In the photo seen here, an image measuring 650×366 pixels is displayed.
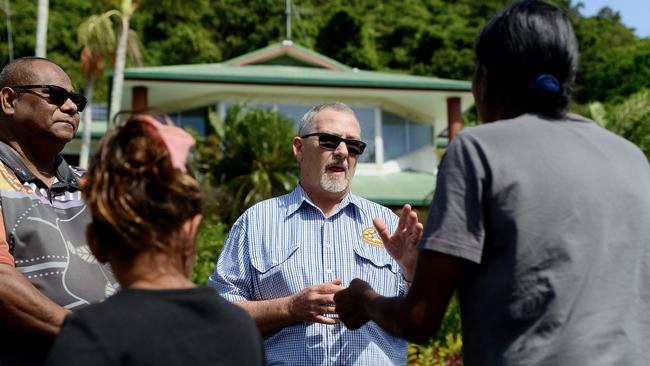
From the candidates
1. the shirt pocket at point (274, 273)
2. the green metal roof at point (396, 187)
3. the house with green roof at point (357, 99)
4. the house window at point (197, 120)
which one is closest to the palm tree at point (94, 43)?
the house with green roof at point (357, 99)

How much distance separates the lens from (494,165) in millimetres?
2707

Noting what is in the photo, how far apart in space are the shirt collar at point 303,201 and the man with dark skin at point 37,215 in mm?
1102

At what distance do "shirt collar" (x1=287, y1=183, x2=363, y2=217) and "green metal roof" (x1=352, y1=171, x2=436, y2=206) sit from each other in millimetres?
18220

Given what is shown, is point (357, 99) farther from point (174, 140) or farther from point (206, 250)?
point (174, 140)

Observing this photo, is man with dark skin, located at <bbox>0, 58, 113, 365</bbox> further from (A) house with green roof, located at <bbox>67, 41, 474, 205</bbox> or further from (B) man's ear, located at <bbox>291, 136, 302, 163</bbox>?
(A) house with green roof, located at <bbox>67, 41, 474, 205</bbox>

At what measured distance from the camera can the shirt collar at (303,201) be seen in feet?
15.5

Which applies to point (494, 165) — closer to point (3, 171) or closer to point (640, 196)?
point (640, 196)

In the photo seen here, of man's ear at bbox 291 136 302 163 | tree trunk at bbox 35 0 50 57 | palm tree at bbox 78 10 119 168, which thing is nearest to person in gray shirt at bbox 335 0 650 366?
man's ear at bbox 291 136 302 163

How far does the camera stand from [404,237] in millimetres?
3537

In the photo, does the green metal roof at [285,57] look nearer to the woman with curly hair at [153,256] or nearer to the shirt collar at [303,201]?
the shirt collar at [303,201]

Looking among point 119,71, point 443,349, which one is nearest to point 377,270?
point 443,349

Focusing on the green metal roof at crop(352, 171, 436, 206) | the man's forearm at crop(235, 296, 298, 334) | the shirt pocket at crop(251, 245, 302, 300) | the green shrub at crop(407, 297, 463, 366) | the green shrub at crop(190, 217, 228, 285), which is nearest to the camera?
the man's forearm at crop(235, 296, 298, 334)

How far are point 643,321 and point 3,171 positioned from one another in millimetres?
2560

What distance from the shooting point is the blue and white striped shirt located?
4336mm
